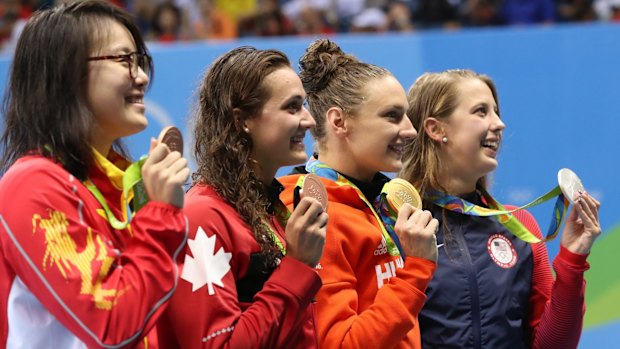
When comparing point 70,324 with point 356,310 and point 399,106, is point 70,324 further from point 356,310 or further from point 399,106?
point 399,106

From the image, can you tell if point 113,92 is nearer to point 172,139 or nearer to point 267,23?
point 172,139

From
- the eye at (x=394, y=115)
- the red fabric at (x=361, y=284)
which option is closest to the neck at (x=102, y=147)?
the red fabric at (x=361, y=284)

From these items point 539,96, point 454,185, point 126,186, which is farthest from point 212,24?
point 126,186

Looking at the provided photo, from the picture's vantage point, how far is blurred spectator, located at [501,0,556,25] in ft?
27.6

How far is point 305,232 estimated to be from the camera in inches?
98.5

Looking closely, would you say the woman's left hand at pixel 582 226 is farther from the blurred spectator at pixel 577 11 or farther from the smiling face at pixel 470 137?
the blurred spectator at pixel 577 11

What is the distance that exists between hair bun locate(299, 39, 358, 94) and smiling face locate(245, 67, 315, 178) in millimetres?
443

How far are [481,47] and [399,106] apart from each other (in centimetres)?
340

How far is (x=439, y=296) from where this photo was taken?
3.21 metres

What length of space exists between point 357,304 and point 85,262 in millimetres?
968

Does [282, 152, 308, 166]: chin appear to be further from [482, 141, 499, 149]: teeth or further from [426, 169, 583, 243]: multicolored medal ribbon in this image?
[482, 141, 499, 149]: teeth

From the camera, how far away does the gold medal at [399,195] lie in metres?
3.01

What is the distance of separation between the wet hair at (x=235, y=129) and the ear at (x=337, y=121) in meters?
0.43

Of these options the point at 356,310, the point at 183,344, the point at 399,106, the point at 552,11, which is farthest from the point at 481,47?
the point at 183,344
